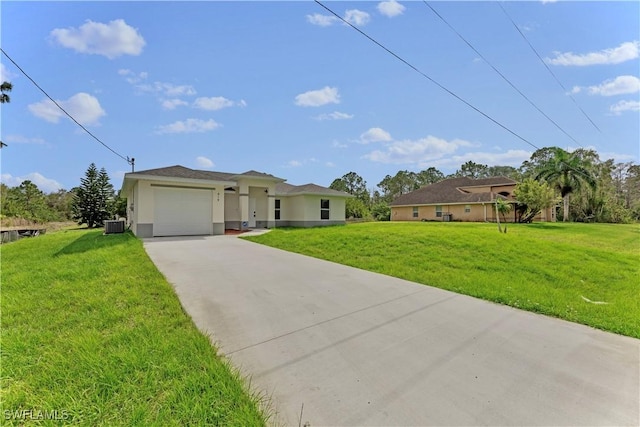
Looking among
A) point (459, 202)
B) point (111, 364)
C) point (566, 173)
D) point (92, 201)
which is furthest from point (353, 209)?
point (111, 364)

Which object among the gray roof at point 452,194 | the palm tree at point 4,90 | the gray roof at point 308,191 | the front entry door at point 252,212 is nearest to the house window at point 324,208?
the gray roof at point 308,191

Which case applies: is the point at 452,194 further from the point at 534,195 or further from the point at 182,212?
the point at 182,212

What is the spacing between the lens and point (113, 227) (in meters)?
13.8

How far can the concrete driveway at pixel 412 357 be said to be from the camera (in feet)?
6.75

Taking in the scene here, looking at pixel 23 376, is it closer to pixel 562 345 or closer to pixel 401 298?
pixel 401 298

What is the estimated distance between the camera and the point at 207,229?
1416cm

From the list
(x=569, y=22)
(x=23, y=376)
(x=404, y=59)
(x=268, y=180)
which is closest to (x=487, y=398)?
(x=23, y=376)

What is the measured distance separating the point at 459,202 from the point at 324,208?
15854mm

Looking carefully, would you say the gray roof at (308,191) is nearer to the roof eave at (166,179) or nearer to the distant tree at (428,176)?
the roof eave at (166,179)

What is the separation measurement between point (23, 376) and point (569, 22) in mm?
15912

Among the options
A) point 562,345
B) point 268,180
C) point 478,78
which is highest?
point 478,78

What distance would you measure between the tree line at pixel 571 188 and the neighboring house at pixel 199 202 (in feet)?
45.0

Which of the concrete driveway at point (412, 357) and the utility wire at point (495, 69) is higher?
the utility wire at point (495, 69)

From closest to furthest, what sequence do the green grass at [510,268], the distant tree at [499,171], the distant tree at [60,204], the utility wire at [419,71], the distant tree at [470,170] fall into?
the green grass at [510,268], the utility wire at [419,71], the distant tree at [60,204], the distant tree at [470,170], the distant tree at [499,171]
